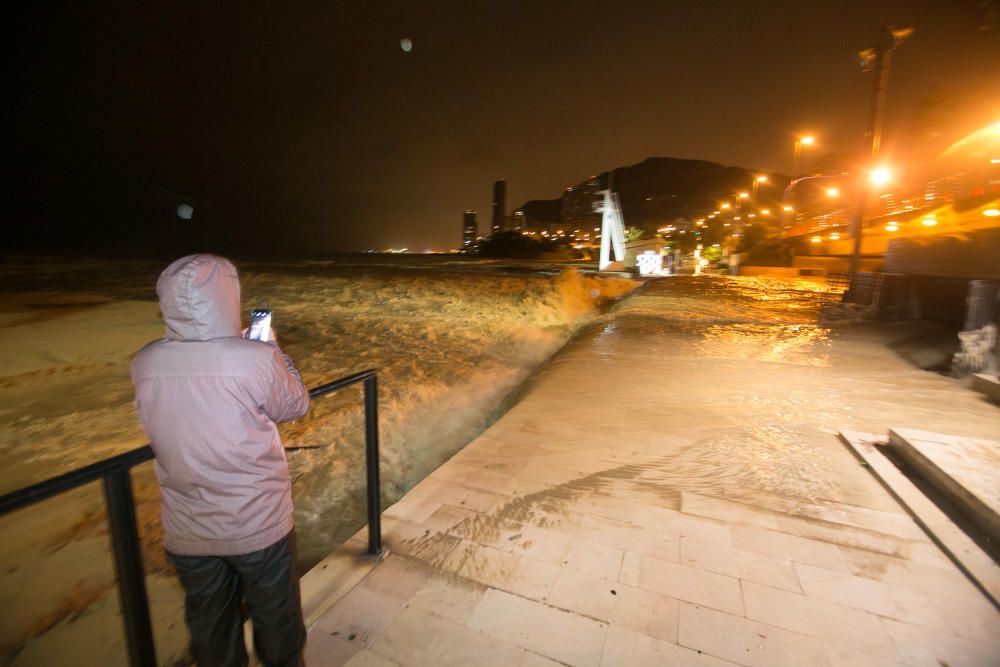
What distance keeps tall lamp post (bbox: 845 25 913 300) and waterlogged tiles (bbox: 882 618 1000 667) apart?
13120 mm

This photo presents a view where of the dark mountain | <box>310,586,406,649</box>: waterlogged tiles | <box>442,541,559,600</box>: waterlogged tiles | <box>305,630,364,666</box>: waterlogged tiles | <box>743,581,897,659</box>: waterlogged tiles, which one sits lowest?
<box>305,630,364,666</box>: waterlogged tiles

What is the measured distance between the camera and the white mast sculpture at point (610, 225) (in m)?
32.3

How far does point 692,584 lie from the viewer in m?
2.46

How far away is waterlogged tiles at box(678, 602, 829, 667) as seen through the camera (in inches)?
78.8

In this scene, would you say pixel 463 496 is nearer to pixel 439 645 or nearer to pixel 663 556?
pixel 439 645

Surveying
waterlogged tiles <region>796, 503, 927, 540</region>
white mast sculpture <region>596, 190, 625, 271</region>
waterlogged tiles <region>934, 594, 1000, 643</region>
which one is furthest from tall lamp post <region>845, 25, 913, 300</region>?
white mast sculpture <region>596, 190, 625, 271</region>

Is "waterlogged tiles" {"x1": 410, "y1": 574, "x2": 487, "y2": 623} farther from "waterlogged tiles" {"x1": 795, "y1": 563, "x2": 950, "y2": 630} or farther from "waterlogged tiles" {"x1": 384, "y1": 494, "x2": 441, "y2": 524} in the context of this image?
"waterlogged tiles" {"x1": 795, "y1": 563, "x2": 950, "y2": 630}

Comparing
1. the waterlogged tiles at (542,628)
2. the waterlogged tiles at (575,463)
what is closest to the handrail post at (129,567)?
the waterlogged tiles at (542,628)

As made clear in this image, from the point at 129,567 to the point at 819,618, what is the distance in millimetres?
2984

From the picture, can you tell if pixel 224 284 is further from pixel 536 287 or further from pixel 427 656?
pixel 536 287

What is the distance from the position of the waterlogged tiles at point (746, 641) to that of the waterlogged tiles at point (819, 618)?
0.21ft

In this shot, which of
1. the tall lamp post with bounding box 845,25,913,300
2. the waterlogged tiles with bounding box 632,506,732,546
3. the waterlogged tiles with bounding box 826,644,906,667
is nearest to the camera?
the waterlogged tiles with bounding box 826,644,906,667

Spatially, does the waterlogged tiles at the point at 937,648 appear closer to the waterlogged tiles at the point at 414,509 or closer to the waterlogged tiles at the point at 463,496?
the waterlogged tiles at the point at 463,496

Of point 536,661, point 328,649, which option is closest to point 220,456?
point 328,649
